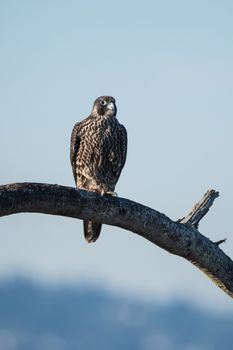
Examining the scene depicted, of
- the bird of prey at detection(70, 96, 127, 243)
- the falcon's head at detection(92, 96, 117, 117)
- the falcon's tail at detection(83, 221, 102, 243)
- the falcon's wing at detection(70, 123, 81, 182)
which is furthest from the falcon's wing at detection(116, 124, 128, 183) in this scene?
the falcon's tail at detection(83, 221, 102, 243)

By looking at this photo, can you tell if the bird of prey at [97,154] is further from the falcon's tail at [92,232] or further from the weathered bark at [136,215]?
the weathered bark at [136,215]

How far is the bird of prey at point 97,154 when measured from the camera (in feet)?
45.2

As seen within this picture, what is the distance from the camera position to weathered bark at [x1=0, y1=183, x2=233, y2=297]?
30.6 feet

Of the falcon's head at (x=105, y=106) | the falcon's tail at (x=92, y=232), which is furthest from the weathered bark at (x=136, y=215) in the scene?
the falcon's head at (x=105, y=106)

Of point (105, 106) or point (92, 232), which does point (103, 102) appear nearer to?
point (105, 106)

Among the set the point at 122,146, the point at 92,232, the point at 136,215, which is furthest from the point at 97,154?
the point at 136,215

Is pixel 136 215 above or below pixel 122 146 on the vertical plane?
below

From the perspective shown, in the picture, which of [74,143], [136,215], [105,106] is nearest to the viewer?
[136,215]

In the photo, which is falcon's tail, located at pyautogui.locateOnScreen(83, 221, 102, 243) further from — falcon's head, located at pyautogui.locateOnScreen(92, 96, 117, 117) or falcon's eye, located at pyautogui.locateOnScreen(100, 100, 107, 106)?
falcon's eye, located at pyautogui.locateOnScreen(100, 100, 107, 106)

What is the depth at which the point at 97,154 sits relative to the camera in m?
13.8

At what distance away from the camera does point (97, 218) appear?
397 inches

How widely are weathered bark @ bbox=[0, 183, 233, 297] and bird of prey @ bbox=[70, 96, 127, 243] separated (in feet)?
9.25

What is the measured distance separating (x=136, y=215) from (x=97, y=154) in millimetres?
3636

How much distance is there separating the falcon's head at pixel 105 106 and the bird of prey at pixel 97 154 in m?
0.06
